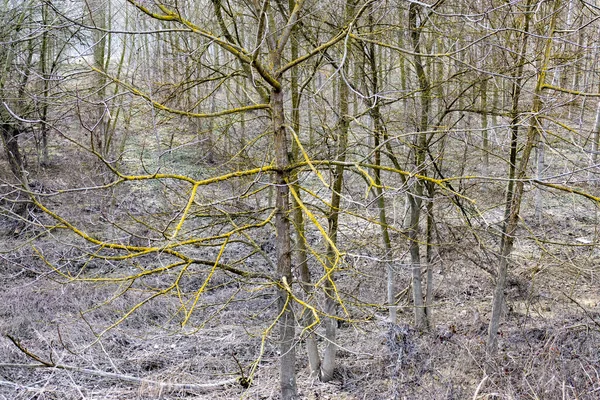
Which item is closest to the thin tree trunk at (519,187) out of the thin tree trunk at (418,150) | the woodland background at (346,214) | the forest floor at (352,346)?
the woodland background at (346,214)

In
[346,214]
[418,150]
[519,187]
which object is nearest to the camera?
[519,187]

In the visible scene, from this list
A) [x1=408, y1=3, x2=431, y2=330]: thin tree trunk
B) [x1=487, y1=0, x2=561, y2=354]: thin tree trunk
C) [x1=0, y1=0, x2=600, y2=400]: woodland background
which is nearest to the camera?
[x1=0, y1=0, x2=600, y2=400]: woodland background

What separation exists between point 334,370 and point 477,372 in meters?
2.23

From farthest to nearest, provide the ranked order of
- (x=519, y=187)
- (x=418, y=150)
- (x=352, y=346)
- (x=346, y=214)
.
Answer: (x=352, y=346) → (x=346, y=214) → (x=418, y=150) → (x=519, y=187)

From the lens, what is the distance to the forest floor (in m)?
6.20

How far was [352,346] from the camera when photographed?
886cm

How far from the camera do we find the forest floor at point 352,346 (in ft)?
20.3

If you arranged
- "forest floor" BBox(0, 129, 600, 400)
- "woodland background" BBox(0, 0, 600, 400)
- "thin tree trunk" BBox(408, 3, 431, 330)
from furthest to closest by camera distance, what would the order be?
"thin tree trunk" BBox(408, 3, 431, 330) < "forest floor" BBox(0, 129, 600, 400) < "woodland background" BBox(0, 0, 600, 400)

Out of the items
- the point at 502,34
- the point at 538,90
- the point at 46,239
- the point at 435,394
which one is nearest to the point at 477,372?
the point at 435,394

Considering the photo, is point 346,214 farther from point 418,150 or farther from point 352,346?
point 352,346

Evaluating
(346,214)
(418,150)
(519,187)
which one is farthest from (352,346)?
(519,187)

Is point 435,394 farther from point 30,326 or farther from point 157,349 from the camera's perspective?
point 30,326

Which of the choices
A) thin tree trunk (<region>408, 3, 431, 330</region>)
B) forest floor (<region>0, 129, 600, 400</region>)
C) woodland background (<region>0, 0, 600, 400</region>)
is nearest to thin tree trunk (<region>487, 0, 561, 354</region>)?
woodland background (<region>0, 0, 600, 400</region>)

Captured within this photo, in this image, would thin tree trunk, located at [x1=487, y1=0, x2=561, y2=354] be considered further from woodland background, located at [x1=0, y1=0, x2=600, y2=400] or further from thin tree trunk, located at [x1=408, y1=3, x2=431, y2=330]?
thin tree trunk, located at [x1=408, y1=3, x2=431, y2=330]
